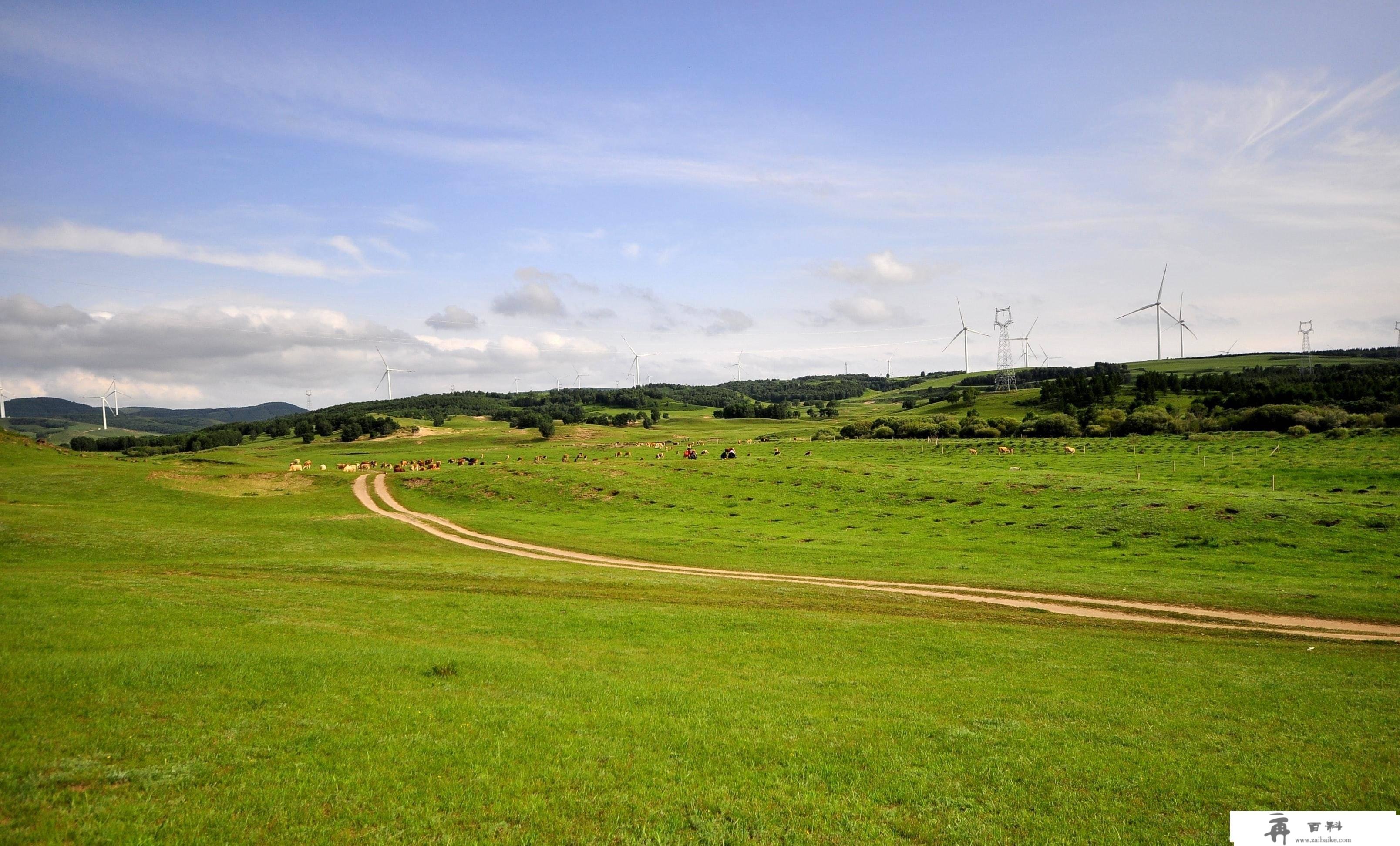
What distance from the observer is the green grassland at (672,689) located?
9.91 m

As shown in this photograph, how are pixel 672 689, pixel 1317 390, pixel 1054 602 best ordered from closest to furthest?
pixel 672 689 < pixel 1054 602 < pixel 1317 390

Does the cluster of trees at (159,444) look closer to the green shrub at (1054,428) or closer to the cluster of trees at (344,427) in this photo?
the cluster of trees at (344,427)

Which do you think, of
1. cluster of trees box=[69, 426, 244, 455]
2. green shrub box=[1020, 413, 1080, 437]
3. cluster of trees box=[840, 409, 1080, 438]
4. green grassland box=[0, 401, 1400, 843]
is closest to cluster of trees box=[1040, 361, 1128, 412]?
cluster of trees box=[840, 409, 1080, 438]

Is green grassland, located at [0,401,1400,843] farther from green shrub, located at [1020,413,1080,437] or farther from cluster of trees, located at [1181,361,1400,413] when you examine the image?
cluster of trees, located at [1181,361,1400,413]

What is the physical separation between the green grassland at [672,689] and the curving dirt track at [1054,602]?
1.15 metres

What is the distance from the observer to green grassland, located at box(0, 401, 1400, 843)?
991 centimetres

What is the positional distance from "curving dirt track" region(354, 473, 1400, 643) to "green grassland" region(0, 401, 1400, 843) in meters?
1.15

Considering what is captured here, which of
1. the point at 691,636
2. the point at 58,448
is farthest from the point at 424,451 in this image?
the point at 691,636

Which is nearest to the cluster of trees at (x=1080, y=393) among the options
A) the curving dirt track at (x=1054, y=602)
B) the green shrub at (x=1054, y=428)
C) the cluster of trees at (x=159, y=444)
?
the green shrub at (x=1054, y=428)

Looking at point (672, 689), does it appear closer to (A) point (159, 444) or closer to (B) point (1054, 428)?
(B) point (1054, 428)

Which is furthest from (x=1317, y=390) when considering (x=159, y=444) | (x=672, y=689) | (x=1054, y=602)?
(x=159, y=444)

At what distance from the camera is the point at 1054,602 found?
29.3 meters

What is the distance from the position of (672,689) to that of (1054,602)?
69.0 ft

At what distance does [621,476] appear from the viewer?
72.8m
